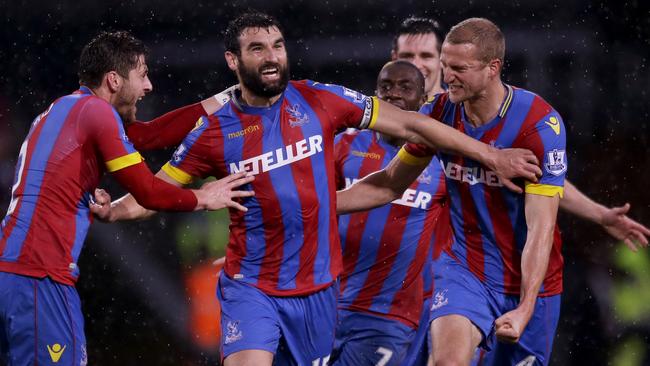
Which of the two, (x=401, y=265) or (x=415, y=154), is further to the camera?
(x=401, y=265)

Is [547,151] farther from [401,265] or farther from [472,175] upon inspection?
[401,265]

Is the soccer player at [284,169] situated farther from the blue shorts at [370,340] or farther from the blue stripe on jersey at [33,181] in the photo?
the blue shorts at [370,340]

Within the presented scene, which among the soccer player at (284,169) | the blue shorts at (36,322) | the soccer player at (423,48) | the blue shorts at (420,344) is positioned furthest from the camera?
the soccer player at (423,48)

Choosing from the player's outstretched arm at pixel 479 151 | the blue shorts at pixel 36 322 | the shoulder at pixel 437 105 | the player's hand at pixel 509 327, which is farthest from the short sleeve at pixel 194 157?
the player's hand at pixel 509 327

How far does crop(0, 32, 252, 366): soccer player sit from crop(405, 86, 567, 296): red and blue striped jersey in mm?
1000

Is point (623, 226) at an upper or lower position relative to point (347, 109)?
lower

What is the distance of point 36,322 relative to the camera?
15.6 ft

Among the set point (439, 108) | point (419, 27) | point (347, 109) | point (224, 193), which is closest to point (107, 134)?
point (224, 193)

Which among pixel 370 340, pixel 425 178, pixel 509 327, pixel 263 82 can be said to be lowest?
pixel 370 340

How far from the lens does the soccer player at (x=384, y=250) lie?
19.7 feet

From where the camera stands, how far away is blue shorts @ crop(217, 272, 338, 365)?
4.85m

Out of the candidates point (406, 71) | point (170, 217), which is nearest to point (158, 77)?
point (170, 217)

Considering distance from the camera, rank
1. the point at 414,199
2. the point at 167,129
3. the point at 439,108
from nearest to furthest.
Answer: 1. the point at 439,108
2. the point at 167,129
3. the point at 414,199

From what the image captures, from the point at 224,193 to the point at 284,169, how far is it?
285 mm
